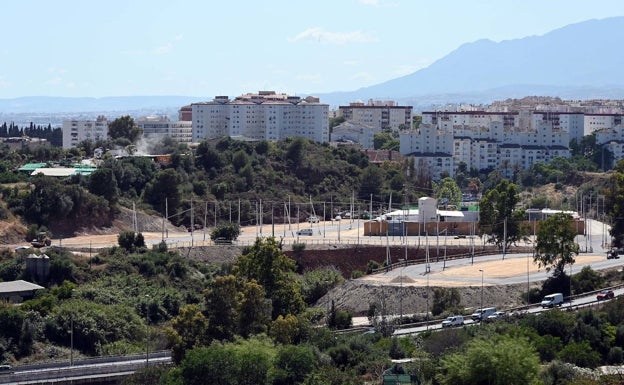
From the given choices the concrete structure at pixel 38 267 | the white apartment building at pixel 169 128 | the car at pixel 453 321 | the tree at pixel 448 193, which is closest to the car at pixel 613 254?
the car at pixel 453 321

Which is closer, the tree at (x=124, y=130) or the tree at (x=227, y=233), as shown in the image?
the tree at (x=227, y=233)

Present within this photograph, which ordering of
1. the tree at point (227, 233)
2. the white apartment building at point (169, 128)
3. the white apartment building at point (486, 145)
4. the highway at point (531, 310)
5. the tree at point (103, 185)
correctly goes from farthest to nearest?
1. the white apartment building at point (169, 128)
2. the white apartment building at point (486, 145)
3. the tree at point (103, 185)
4. the tree at point (227, 233)
5. the highway at point (531, 310)

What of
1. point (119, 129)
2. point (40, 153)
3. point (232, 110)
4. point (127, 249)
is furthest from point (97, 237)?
point (232, 110)

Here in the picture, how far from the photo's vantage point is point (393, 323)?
5691cm

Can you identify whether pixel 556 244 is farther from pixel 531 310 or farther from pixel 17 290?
pixel 17 290

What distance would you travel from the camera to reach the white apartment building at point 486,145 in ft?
430

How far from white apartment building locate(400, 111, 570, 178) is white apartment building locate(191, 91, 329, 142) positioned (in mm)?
9706

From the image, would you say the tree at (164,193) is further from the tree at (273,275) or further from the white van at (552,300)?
the white van at (552,300)

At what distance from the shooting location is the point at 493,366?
140 ft

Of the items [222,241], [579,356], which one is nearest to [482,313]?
[579,356]

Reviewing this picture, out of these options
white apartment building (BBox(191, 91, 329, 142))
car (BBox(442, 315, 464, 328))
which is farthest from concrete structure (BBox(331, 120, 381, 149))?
car (BBox(442, 315, 464, 328))

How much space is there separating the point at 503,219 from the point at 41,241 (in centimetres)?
2235

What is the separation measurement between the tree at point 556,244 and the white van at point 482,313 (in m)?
7.39

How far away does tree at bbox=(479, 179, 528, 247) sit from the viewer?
7712cm
